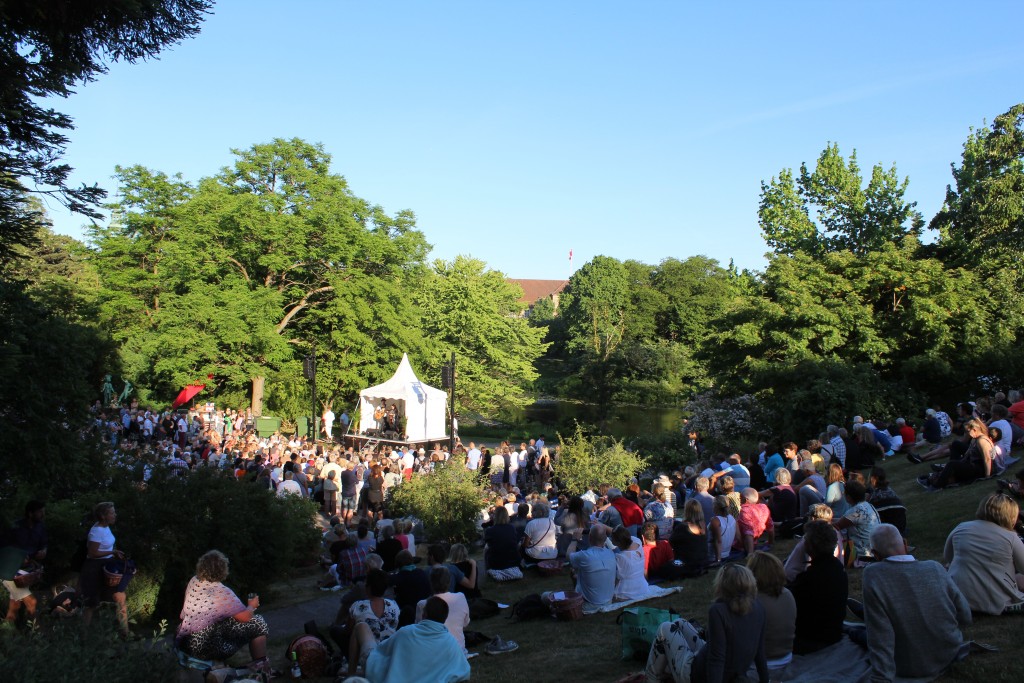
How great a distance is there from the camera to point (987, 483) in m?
10.3

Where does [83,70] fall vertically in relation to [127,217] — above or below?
below

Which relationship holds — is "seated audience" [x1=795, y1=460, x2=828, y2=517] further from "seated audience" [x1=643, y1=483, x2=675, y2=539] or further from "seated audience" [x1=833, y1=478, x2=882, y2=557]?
"seated audience" [x1=833, y1=478, x2=882, y2=557]

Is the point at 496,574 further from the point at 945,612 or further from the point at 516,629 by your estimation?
the point at 945,612

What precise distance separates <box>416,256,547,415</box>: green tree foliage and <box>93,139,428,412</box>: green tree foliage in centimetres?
470

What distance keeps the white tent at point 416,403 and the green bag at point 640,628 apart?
20.1 meters

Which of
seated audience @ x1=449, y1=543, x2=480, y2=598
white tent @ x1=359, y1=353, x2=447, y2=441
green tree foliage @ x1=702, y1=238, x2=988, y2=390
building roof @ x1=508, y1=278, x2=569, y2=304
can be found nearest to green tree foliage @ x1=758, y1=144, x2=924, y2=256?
green tree foliage @ x1=702, y1=238, x2=988, y2=390

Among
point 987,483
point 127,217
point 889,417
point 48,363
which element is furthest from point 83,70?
point 127,217

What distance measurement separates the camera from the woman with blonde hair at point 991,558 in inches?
217

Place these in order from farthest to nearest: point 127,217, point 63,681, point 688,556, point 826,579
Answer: point 127,217, point 688,556, point 826,579, point 63,681

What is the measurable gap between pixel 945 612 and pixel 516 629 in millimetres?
4072

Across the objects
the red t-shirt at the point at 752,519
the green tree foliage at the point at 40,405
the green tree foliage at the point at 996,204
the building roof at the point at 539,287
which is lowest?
the red t-shirt at the point at 752,519

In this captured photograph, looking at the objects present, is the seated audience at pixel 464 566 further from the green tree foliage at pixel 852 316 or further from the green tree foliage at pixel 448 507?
the green tree foliage at pixel 852 316

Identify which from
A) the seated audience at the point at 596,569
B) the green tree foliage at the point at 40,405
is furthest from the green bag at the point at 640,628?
the green tree foliage at the point at 40,405

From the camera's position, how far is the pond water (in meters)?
41.2
